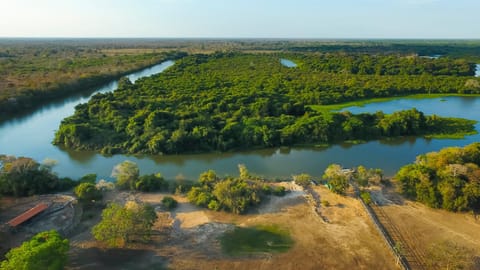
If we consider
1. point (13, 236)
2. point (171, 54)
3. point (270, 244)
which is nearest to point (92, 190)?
point (13, 236)

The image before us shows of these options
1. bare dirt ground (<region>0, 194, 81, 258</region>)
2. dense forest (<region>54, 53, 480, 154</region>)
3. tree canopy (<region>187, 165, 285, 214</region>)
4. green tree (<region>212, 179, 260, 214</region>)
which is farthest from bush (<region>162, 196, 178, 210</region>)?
dense forest (<region>54, 53, 480, 154</region>)

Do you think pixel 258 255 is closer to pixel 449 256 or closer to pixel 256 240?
pixel 256 240

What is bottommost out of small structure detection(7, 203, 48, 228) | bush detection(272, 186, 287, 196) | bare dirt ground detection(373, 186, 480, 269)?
bare dirt ground detection(373, 186, 480, 269)

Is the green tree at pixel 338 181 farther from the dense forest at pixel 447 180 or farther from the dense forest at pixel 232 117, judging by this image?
the dense forest at pixel 232 117

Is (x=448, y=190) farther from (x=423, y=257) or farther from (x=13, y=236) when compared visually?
(x=13, y=236)

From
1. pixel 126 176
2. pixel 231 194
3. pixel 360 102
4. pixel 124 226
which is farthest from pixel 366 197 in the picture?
pixel 360 102

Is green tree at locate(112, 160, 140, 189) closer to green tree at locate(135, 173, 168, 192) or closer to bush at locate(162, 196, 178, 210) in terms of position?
green tree at locate(135, 173, 168, 192)
